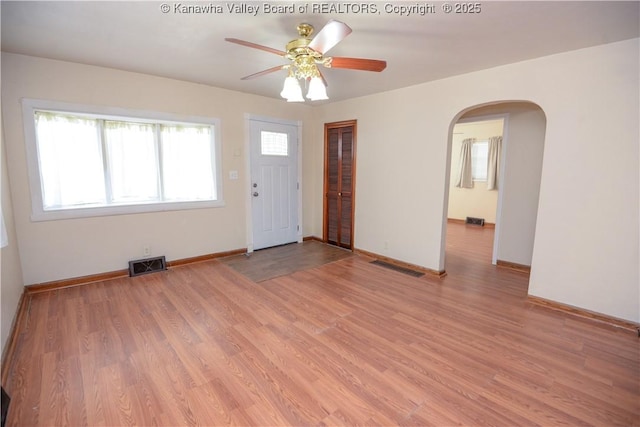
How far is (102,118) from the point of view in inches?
134

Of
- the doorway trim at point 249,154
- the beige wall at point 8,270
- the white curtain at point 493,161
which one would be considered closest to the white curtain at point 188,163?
the doorway trim at point 249,154

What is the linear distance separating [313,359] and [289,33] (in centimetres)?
250

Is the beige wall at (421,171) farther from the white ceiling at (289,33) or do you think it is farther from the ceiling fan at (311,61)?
the ceiling fan at (311,61)

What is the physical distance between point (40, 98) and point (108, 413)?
312cm

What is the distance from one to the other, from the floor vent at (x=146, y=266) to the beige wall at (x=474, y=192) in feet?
20.8

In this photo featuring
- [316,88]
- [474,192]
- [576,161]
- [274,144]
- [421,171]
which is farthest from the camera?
[474,192]

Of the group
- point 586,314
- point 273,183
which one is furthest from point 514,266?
point 273,183

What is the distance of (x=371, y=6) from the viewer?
196 centimetres

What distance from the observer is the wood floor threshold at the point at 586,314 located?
254 centimetres

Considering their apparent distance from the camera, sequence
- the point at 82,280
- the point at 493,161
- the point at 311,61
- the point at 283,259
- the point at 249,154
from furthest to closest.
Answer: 1. the point at 493,161
2. the point at 249,154
3. the point at 283,259
4. the point at 82,280
5. the point at 311,61

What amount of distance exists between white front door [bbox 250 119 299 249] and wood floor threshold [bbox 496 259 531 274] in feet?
10.6

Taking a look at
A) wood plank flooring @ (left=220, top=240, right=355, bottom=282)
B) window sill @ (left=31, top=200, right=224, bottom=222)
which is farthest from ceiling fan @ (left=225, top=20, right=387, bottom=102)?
window sill @ (left=31, top=200, right=224, bottom=222)

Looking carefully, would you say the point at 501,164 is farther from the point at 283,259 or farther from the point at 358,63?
the point at 283,259

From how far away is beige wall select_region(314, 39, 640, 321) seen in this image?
2.48 m
